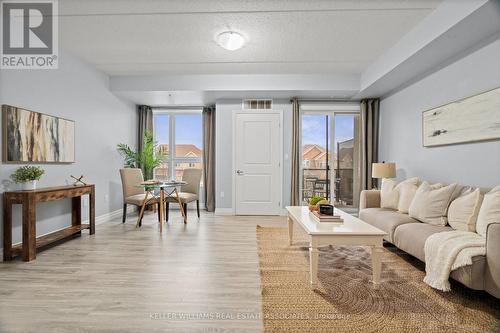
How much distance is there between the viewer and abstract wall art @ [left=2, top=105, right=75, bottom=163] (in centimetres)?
290

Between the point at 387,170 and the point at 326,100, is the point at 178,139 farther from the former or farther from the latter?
the point at 387,170

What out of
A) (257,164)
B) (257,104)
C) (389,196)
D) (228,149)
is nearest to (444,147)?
(389,196)

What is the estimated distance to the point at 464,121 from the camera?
3041 millimetres

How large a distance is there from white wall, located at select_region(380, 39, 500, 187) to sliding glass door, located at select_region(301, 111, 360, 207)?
784 millimetres

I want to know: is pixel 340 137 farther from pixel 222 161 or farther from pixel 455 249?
pixel 455 249

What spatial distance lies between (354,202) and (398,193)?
2.18m

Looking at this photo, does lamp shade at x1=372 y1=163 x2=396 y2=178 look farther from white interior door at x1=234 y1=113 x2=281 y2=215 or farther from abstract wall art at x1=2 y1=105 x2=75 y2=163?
abstract wall art at x1=2 y1=105 x2=75 y2=163

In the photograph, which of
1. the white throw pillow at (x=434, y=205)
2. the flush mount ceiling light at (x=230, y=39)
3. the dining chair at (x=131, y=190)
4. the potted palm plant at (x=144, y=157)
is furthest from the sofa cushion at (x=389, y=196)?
the potted palm plant at (x=144, y=157)

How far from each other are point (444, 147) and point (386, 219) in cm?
128

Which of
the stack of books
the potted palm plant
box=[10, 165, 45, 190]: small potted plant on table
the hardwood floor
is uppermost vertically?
the potted palm plant

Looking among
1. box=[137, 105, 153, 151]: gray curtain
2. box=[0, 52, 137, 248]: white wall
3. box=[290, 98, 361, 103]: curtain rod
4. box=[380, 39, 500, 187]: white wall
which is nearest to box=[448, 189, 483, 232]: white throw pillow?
box=[380, 39, 500, 187]: white wall

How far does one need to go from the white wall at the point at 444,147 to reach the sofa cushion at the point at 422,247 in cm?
A: 88

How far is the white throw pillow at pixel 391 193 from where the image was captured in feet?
12.0

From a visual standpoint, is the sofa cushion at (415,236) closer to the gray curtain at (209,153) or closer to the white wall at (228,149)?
the white wall at (228,149)
